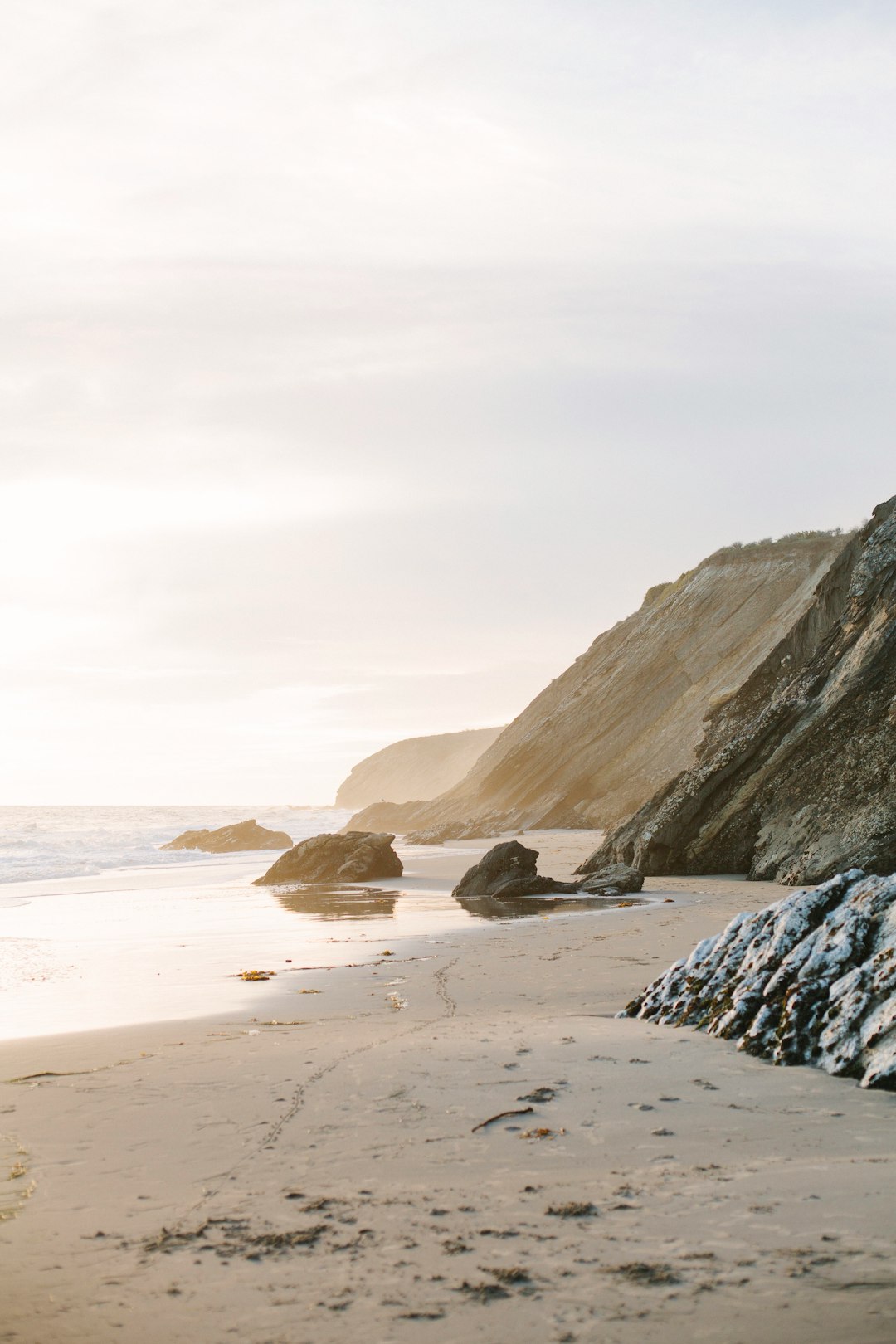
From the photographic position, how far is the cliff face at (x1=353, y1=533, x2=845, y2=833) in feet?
141

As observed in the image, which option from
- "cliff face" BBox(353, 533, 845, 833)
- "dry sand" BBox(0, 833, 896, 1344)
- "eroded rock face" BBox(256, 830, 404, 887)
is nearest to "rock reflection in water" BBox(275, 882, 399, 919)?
"eroded rock face" BBox(256, 830, 404, 887)

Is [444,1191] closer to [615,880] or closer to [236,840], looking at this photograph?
[615,880]

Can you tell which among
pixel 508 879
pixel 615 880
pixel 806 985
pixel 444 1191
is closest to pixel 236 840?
pixel 508 879

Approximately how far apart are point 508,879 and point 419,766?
13302cm

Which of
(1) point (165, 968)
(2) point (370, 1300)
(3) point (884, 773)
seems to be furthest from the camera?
(3) point (884, 773)

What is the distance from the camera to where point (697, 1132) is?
5.00 meters

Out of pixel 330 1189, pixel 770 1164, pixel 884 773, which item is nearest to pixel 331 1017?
pixel 330 1189

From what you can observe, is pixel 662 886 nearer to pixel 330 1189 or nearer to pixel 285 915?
pixel 285 915

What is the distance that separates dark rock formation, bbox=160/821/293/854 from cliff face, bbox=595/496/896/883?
32024 millimetres

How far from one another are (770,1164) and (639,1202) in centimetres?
73

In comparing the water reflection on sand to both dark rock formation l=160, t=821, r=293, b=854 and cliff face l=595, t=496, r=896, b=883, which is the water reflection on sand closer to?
cliff face l=595, t=496, r=896, b=883

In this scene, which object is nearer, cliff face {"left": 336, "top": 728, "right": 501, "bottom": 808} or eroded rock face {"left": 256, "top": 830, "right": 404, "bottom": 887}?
eroded rock face {"left": 256, "top": 830, "right": 404, "bottom": 887}

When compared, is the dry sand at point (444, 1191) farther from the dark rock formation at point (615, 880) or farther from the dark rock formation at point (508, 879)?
the dark rock formation at point (508, 879)

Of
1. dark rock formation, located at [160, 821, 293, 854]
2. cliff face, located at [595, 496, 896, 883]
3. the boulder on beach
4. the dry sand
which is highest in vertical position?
cliff face, located at [595, 496, 896, 883]
